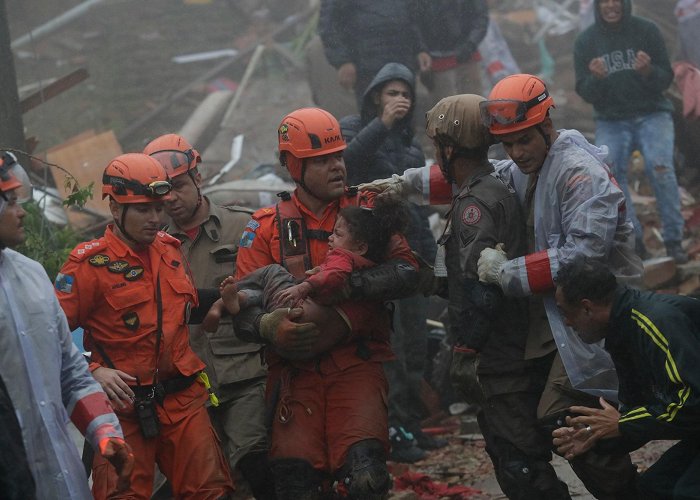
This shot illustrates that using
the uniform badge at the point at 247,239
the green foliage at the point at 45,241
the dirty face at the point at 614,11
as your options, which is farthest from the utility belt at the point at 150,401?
the dirty face at the point at 614,11

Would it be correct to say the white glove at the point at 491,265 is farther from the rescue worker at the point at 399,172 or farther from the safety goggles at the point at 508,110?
the rescue worker at the point at 399,172

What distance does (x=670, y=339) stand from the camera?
14.6 ft

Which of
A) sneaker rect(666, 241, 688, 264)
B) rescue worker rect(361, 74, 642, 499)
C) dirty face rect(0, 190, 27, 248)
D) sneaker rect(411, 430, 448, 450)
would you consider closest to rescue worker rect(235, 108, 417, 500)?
rescue worker rect(361, 74, 642, 499)

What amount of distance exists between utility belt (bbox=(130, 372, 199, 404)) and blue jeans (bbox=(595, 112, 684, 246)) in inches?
214

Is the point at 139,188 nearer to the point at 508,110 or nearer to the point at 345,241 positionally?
the point at 345,241

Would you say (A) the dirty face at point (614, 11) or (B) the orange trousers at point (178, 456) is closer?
(B) the orange trousers at point (178, 456)

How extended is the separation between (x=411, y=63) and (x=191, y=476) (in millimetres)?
5241

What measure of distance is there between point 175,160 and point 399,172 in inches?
77.5

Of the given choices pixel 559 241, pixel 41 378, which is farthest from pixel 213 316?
pixel 559 241

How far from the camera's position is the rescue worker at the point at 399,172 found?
24.9ft

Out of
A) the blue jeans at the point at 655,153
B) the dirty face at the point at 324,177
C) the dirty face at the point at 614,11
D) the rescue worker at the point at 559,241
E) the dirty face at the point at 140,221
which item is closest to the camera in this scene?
the rescue worker at the point at 559,241

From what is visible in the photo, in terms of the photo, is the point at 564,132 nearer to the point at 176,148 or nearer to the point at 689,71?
the point at 176,148

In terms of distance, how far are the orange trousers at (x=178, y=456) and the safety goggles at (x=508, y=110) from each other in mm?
2053

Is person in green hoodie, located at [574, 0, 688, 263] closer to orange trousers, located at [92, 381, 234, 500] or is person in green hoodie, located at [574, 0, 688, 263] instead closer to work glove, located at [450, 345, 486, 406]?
work glove, located at [450, 345, 486, 406]
